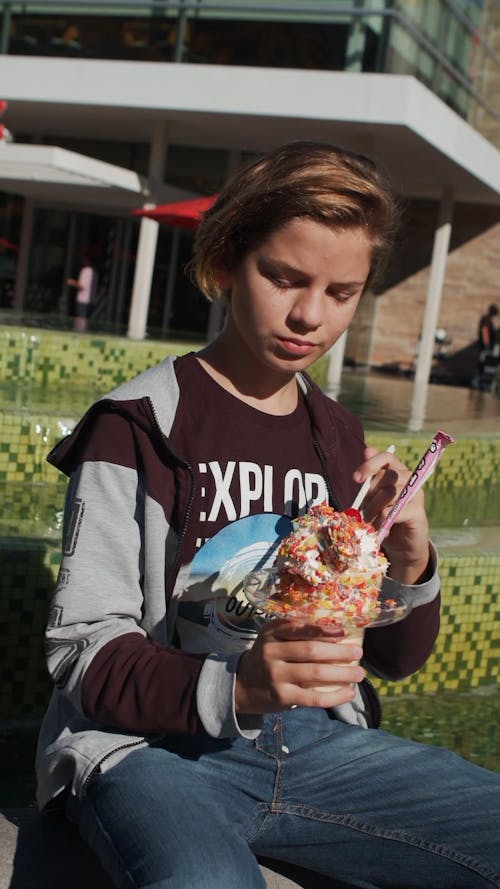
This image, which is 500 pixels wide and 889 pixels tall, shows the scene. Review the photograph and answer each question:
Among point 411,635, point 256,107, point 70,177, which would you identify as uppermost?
point 256,107

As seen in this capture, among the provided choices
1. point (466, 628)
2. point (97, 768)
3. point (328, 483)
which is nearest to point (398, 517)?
point (328, 483)

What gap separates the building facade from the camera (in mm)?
16516

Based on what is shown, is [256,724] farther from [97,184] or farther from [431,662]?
[97,184]

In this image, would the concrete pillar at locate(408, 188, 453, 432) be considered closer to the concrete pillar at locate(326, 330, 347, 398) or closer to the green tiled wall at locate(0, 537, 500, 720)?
the concrete pillar at locate(326, 330, 347, 398)

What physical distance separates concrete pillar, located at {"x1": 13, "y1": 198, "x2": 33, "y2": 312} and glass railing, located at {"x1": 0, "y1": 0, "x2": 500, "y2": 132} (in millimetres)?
6223

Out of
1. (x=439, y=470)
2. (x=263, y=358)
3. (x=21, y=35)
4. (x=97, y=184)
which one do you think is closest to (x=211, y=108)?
(x=97, y=184)

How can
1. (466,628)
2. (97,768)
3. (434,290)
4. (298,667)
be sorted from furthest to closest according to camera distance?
1. (434,290)
2. (466,628)
3. (97,768)
4. (298,667)

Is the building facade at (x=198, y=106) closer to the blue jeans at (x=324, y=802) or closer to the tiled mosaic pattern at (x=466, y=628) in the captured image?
the tiled mosaic pattern at (x=466, y=628)

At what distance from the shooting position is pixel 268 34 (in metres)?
17.1

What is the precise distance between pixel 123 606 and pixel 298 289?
0.63m

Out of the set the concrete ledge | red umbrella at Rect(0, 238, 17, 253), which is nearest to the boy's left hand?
the concrete ledge

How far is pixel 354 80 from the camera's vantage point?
1609 centimetres

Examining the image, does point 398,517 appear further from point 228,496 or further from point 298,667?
point 298,667

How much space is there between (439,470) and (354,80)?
9.51 meters
